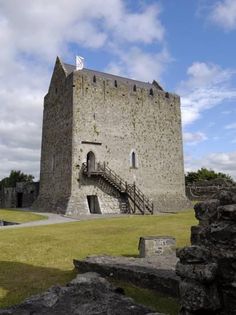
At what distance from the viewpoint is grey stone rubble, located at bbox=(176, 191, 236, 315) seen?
14.9 ft

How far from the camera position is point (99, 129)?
96.1 feet

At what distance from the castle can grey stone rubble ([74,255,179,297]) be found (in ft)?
59.0

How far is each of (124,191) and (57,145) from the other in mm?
7059

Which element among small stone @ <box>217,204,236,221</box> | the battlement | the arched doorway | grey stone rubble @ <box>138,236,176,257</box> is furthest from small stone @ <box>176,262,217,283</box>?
the battlement

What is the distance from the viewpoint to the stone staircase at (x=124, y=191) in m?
28.2

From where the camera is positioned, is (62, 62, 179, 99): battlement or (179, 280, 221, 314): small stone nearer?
(179, 280, 221, 314): small stone

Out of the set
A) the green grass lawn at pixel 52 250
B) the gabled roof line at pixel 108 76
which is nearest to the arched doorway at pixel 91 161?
the gabled roof line at pixel 108 76

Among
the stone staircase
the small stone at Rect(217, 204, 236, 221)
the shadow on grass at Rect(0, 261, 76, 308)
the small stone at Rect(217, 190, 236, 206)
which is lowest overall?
the shadow on grass at Rect(0, 261, 76, 308)

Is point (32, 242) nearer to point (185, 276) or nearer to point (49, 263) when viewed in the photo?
point (49, 263)

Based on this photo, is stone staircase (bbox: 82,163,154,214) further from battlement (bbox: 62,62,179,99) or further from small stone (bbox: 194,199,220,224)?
small stone (bbox: 194,199,220,224)

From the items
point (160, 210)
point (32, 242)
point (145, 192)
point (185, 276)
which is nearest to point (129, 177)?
point (145, 192)

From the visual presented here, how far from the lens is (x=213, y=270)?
4613 mm

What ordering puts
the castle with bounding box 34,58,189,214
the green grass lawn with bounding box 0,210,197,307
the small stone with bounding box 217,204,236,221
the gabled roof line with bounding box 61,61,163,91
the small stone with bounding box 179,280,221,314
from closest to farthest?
the small stone with bounding box 179,280,221,314
the small stone with bounding box 217,204,236,221
the green grass lawn with bounding box 0,210,197,307
the castle with bounding box 34,58,189,214
the gabled roof line with bounding box 61,61,163,91

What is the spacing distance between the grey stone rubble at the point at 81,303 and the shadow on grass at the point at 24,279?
5.64ft
